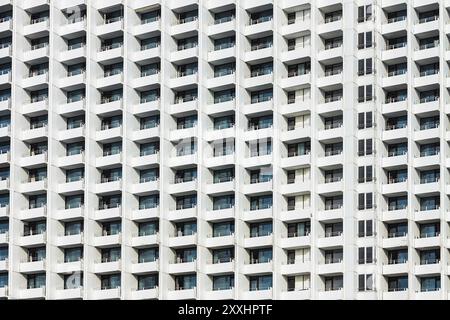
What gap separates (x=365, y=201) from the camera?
97375mm

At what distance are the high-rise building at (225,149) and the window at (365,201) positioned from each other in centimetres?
14

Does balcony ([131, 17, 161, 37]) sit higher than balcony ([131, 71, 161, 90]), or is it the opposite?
balcony ([131, 17, 161, 37])

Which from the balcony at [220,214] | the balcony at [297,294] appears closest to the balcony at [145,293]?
the balcony at [220,214]

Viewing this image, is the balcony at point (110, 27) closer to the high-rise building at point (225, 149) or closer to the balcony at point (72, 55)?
the high-rise building at point (225, 149)

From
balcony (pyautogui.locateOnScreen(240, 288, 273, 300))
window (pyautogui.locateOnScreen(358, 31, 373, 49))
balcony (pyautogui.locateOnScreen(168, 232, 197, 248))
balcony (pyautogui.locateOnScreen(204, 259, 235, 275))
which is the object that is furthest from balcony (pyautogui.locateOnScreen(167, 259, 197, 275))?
window (pyautogui.locateOnScreen(358, 31, 373, 49))

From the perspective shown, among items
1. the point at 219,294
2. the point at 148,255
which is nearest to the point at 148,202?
the point at 148,255

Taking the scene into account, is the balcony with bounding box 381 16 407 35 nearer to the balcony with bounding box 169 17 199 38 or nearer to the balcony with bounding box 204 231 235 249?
the balcony with bounding box 169 17 199 38

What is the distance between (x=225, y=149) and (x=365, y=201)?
10699mm

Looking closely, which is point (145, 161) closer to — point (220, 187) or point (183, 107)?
point (183, 107)

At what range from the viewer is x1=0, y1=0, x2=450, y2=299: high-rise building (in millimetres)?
97125

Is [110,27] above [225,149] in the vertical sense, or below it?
above

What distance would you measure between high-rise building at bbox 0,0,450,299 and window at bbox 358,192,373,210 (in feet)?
0.46

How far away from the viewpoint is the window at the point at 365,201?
319ft

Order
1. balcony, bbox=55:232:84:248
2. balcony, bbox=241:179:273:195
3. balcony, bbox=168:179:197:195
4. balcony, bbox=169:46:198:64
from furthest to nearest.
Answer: balcony, bbox=55:232:84:248, balcony, bbox=169:46:198:64, balcony, bbox=168:179:197:195, balcony, bbox=241:179:273:195
